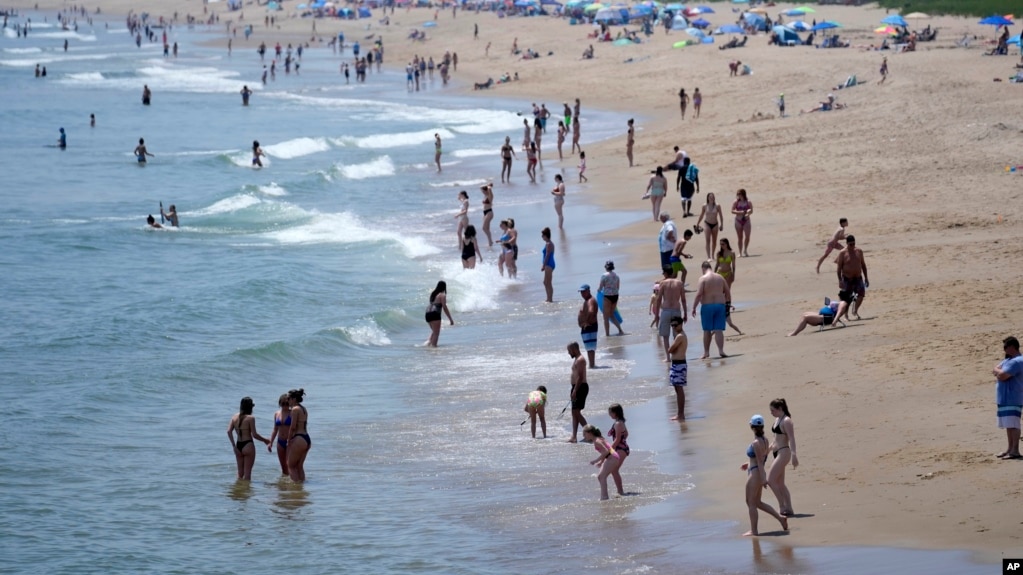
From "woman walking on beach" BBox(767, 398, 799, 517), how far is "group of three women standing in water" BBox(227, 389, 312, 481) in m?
5.01

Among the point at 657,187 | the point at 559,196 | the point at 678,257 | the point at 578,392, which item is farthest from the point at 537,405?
the point at 559,196

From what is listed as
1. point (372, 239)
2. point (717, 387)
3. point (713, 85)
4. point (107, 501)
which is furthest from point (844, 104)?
point (107, 501)

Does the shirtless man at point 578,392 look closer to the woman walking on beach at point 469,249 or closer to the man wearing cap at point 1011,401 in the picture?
the man wearing cap at point 1011,401

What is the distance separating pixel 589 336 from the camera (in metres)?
16.2

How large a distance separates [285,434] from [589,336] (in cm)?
464

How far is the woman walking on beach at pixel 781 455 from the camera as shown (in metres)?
10.3

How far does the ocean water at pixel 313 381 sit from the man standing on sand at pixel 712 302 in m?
0.94

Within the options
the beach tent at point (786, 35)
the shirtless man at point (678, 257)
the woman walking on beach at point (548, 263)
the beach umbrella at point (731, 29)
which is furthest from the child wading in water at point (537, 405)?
the beach umbrella at point (731, 29)

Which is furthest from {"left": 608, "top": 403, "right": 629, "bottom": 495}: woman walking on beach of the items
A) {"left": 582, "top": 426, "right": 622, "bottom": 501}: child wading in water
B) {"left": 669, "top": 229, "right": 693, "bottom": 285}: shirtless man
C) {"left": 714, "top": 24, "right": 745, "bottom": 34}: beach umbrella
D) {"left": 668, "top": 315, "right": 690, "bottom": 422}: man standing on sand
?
{"left": 714, "top": 24, "right": 745, "bottom": 34}: beach umbrella

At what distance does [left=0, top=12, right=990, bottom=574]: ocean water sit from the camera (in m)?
11.2

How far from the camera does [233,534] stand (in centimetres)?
1174

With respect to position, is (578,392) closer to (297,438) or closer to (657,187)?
(297,438)

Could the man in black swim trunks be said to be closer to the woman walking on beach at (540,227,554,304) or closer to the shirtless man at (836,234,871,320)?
the shirtless man at (836,234,871,320)

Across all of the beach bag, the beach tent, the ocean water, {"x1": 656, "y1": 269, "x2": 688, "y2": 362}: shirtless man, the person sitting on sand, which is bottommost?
the ocean water
